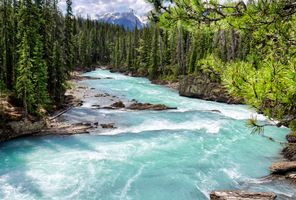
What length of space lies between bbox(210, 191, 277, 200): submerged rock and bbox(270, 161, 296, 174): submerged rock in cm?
444

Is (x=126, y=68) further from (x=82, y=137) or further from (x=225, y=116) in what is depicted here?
(x=82, y=137)

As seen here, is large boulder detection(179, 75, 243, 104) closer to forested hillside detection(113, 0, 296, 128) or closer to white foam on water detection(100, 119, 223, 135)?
white foam on water detection(100, 119, 223, 135)

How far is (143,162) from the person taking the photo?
68.0ft

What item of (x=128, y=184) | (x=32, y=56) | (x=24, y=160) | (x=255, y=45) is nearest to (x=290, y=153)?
(x=128, y=184)

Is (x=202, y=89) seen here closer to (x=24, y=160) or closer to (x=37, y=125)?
(x=37, y=125)

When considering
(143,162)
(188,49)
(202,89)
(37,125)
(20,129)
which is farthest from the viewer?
(188,49)

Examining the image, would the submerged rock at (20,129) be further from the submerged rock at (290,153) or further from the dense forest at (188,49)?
the submerged rock at (290,153)

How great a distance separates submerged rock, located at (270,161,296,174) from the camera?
62.8 ft

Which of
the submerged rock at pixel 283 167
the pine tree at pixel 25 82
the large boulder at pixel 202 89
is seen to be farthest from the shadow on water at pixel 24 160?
the large boulder at pixel 202 89

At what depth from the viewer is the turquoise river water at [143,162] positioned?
16.8 meters

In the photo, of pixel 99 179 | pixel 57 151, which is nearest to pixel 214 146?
pixel 99 179

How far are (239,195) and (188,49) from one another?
64.8 m

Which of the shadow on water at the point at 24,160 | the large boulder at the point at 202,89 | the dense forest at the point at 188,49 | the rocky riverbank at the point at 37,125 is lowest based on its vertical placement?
the shadow on water at the point at 24,160

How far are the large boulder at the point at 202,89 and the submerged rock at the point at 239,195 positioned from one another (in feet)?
103
